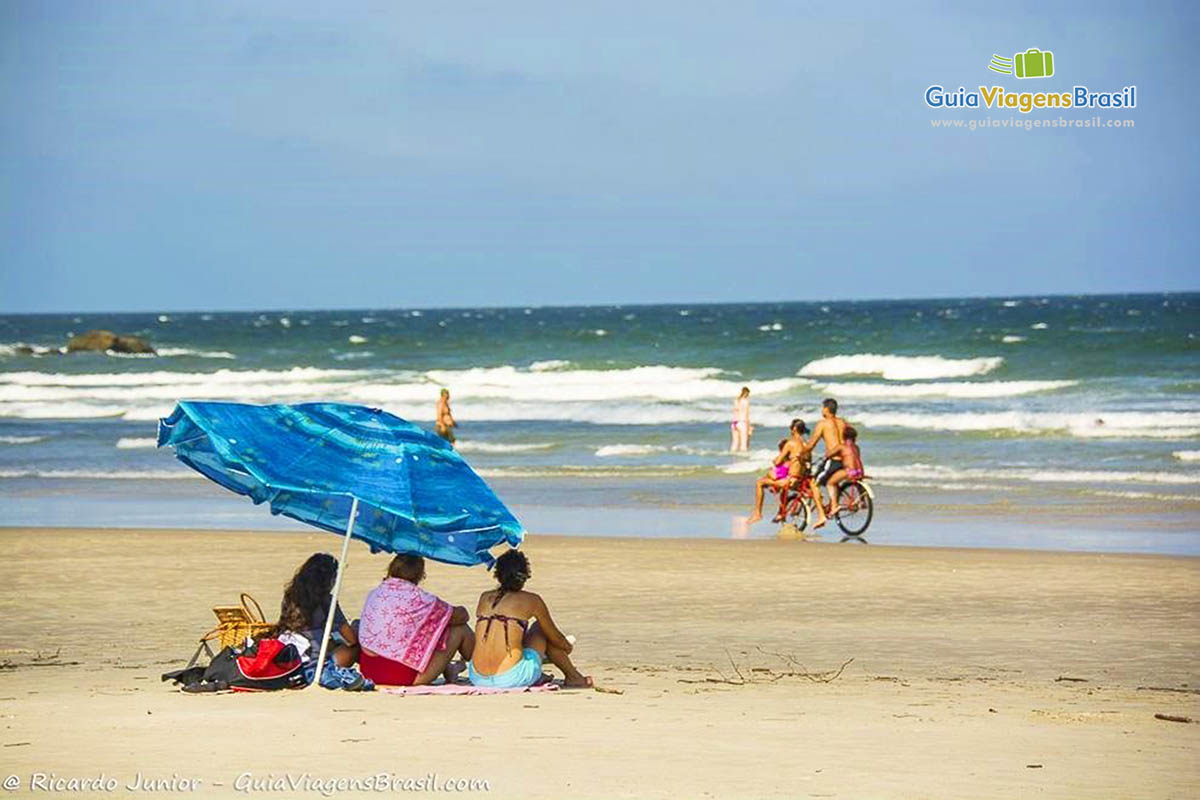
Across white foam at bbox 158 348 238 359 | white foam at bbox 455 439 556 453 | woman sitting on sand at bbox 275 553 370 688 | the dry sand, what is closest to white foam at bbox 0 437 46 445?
white foam at bbox 455 439 556 453

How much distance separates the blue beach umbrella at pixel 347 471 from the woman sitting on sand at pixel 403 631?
8.2 inches

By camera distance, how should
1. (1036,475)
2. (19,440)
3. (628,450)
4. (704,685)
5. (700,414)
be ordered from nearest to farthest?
(704,685) < (1036,475) < (628,450) < (19,440) < (700,414)

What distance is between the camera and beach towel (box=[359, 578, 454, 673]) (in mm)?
8500

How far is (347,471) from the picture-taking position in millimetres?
8172

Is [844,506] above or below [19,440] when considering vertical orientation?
below

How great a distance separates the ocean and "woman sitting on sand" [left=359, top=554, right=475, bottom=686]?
340 inches

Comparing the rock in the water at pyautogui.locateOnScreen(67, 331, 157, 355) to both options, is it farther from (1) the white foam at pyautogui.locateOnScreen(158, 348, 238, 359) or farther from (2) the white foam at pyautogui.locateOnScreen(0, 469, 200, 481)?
(2) the white foam at pyautogui.locateOnScreen(0, 469, 200, 481)

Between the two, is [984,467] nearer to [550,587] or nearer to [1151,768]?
[550,587]

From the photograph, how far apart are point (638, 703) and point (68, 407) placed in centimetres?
3673

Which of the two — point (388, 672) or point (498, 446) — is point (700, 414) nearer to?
point (498, 446)

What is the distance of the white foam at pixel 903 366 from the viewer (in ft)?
160

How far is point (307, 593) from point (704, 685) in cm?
224

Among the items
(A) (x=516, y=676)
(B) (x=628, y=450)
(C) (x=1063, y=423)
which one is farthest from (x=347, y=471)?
(C) (x=1063, y=423)

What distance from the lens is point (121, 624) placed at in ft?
37.9
